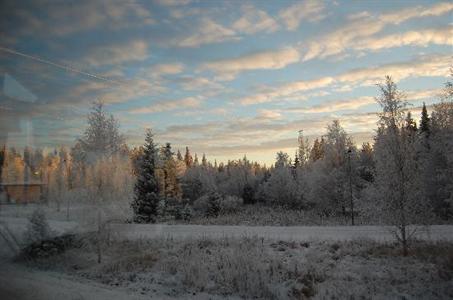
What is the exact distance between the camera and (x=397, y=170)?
16.7 m

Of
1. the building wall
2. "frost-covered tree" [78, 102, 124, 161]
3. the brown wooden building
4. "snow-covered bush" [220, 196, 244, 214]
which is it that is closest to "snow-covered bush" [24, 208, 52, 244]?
the brown wooden building

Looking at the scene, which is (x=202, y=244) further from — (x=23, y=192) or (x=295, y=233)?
(x=23, y=192)

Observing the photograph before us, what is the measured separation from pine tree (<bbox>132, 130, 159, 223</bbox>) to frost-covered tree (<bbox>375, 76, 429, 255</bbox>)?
26584mm

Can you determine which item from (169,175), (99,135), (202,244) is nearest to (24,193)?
(99,135)

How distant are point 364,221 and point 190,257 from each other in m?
20.1

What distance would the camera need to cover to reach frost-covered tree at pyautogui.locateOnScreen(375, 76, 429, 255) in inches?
648

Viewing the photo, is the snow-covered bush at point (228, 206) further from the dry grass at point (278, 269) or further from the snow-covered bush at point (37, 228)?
the dry grass at point (278, 269)

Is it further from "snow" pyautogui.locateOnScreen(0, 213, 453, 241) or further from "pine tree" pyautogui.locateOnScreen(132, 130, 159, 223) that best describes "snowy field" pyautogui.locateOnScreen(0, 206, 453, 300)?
"pine tree" pyautogui.locateOnScreen(132, 130, 159, 223)

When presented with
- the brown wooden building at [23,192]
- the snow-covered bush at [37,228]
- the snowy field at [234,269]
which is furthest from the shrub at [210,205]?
the brown wooden building at [23,192]

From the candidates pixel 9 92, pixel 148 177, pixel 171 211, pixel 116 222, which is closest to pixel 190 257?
pixel 116 222

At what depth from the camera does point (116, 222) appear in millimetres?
19250

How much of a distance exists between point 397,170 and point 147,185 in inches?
1135

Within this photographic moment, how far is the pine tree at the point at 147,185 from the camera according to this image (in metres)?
40.5

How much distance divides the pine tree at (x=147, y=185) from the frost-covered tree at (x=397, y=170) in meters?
26.6
